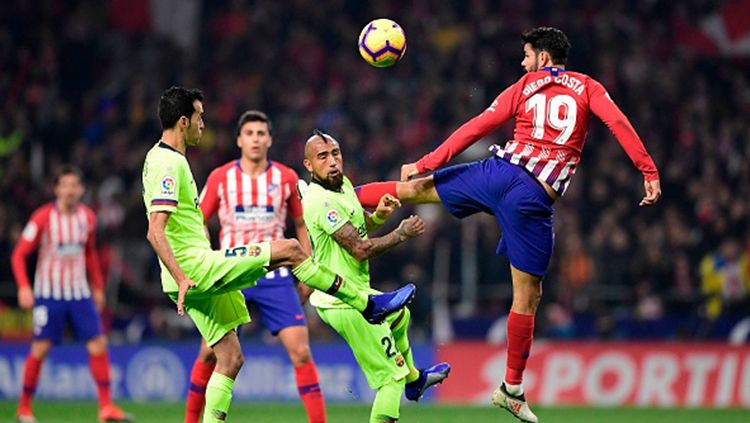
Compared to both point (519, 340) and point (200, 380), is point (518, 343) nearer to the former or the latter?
point (519, 340)

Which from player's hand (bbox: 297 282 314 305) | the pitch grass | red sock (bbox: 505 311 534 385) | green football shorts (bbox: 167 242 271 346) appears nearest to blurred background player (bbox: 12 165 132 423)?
the pitch grass

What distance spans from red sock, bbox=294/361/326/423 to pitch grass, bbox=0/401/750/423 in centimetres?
251

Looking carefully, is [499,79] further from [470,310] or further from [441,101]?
[470,310]

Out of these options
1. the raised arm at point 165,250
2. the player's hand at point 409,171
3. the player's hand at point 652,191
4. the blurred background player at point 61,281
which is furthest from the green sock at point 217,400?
the blurred background player at point 61,281

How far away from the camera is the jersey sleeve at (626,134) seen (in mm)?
8719

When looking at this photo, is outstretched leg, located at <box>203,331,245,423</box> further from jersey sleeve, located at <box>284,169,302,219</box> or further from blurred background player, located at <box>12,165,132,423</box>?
blurred background player, located at <box>12,165,132,423</box>

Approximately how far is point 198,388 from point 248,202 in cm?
159

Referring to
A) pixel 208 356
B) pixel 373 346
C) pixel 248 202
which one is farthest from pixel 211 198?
pixel 373 346

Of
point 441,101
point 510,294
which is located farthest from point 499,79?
point 510,294

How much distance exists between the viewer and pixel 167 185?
8.62m

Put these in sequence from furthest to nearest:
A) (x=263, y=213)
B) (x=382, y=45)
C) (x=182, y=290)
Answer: (x=263, y=213), (x=382, y=45), (x=182, y=290)

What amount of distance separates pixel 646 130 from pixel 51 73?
356 inches

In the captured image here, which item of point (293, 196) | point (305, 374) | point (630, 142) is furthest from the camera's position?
point (293, 196)

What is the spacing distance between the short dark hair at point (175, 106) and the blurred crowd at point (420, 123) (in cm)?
771
